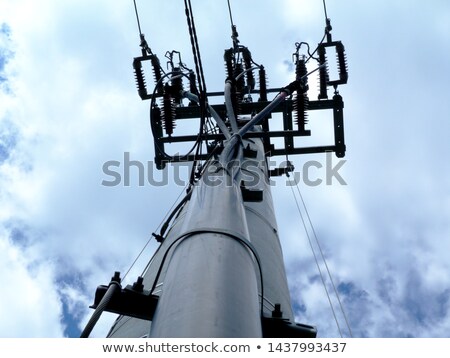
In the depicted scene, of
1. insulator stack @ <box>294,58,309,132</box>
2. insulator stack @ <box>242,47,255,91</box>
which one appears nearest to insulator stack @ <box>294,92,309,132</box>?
insulator stack @ <box>294,58,309,132</box>

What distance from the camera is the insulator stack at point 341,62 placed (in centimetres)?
934

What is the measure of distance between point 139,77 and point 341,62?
380cm

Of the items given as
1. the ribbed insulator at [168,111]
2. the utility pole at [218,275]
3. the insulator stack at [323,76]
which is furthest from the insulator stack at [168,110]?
the insulator stack at [323,76]

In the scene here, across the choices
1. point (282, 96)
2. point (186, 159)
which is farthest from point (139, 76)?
point (282, 96)

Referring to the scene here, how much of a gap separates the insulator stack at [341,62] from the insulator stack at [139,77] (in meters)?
3.68

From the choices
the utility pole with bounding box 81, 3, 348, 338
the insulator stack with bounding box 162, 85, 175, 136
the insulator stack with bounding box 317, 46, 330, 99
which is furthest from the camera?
the insulator stack with bounding box 317, 46, 330, 99

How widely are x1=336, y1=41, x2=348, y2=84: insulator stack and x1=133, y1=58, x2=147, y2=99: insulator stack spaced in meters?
3.68

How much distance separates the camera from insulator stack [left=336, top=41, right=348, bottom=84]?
934 cm

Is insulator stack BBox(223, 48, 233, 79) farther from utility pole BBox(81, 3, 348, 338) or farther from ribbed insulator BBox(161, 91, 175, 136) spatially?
utility pole BBox(81, 3, 348, 338)

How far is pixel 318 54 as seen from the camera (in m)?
9.29

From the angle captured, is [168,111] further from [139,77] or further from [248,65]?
[248,65]

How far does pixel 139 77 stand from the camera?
9664 mm

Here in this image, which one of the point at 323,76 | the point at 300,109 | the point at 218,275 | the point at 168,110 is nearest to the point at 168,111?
the point at 168,110

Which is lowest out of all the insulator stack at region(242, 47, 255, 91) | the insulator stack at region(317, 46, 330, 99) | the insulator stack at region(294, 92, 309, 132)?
the insulator stack at region(294, 92, 309, 132)
